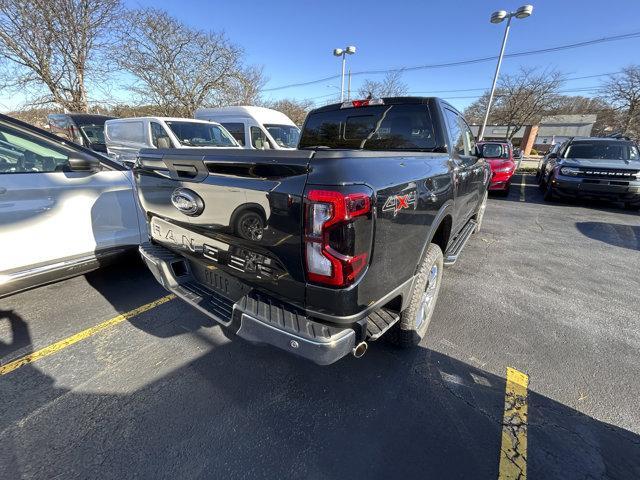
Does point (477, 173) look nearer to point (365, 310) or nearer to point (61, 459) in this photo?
point (365, 310)

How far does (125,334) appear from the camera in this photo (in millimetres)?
2727

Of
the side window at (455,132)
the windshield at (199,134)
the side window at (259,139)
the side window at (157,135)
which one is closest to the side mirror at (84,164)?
the side window at (455,132)

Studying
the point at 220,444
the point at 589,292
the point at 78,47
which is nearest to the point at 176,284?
the point at 220,444

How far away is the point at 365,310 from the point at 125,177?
9.73 ft

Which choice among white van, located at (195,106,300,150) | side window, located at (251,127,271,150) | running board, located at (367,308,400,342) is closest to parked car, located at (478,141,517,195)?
white van, located at (195,106,300,150)

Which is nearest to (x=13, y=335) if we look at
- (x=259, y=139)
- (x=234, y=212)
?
(x=234, y=212)

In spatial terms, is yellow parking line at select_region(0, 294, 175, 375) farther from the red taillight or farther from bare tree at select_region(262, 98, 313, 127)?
bare tree at select_region(262, 98, 313, 127)

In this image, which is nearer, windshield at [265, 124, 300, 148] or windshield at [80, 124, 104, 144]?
windshield at [265, 124, 300, 148]

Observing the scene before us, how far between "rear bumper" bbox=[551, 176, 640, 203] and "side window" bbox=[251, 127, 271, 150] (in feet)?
29.5

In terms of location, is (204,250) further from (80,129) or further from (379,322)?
(80,129)

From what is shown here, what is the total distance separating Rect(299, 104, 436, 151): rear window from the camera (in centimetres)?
304

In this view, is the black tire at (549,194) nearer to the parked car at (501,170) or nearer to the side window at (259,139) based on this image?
the parked car at (501,170)

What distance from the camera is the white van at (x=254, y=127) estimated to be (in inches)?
416

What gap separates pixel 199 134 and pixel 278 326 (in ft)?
26.3
